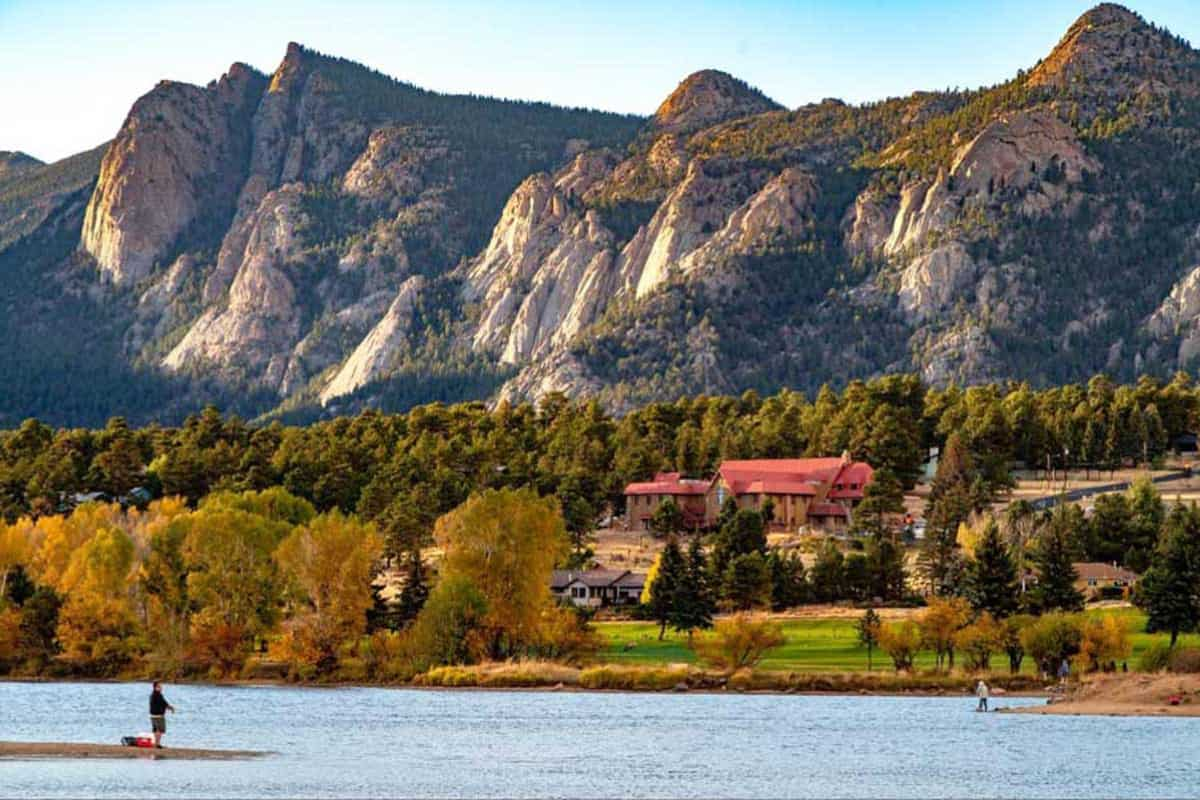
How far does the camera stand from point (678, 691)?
424 ft

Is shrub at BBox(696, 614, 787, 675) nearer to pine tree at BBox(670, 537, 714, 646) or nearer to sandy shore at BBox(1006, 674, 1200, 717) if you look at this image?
pine tree at BBox(670, 537, 714, 646)

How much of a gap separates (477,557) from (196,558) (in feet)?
60.4

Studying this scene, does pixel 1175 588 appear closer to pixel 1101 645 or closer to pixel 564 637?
pixel 1101 645

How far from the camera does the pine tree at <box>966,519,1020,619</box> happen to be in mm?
138375

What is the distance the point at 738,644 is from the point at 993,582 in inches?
697

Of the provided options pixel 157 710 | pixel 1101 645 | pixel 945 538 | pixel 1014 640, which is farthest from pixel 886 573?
pixel 157 710

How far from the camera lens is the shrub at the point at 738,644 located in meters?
132

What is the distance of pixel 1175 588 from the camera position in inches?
5335

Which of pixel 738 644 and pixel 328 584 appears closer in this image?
pixel 738 644

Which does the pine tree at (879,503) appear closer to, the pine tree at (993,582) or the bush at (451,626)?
the pine tree at (993,582)

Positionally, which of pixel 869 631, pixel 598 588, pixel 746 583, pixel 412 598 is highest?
pixel 746 583

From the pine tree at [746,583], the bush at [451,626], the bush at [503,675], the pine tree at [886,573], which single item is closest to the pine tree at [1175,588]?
the pine tree at [886,573]

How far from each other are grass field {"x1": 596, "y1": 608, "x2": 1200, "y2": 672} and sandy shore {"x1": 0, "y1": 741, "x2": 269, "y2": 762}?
53039 mm

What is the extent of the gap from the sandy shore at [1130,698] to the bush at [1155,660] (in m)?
2.64
